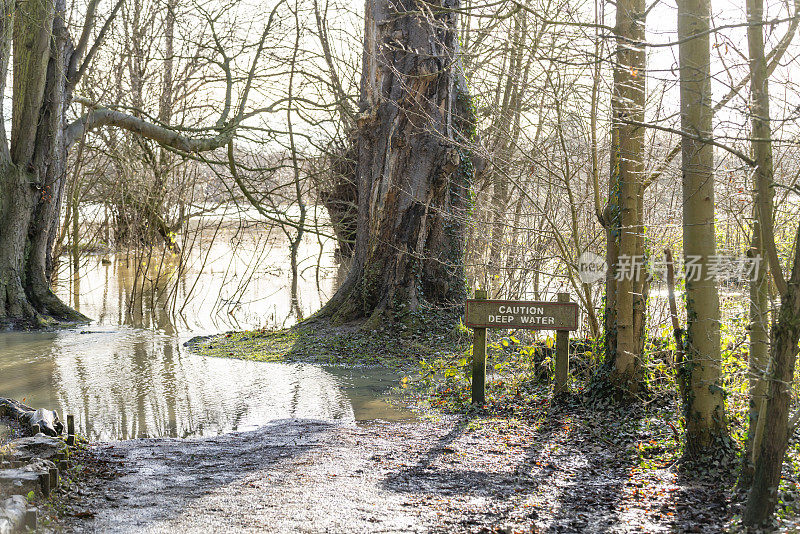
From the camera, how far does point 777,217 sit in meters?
6.33

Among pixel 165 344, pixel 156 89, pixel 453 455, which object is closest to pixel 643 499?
pixel 453 455

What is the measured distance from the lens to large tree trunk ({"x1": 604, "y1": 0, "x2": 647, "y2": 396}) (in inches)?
289

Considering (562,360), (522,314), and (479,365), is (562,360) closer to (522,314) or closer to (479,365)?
(522,314)

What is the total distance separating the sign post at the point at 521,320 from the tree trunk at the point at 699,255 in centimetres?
213

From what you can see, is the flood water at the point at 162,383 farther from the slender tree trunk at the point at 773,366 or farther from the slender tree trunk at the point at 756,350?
the slender tree trunk at the point at 773,366

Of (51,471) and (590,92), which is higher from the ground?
(590,92)

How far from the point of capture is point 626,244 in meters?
7.45

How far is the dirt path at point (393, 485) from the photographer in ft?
15.2

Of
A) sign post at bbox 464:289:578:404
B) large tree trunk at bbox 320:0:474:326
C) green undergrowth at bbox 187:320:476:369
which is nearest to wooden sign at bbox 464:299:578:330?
sign post at bbox 464:289:578:404

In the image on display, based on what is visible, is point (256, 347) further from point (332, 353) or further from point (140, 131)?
point (140, 131)

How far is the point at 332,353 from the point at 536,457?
569 cm

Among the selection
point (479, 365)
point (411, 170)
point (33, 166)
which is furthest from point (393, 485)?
point (33, 166)

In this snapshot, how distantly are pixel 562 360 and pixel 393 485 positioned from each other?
3.08 metres

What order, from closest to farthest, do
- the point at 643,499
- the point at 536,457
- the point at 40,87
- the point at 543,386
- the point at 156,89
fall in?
the point at 643,499, the point at 536,457, the point at 543,386, the point at 40,87, the point at 156,89
